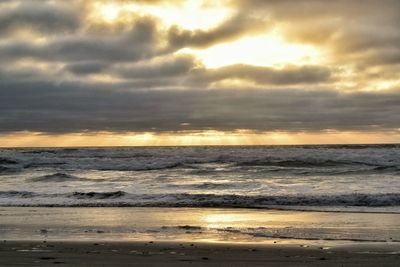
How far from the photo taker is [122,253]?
8.95 meters

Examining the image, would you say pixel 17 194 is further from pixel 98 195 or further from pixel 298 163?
pixel 298 163

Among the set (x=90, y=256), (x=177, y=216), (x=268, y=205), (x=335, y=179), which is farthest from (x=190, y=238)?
(x=335, y=179)

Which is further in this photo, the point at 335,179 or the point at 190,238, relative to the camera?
the point at 335,179

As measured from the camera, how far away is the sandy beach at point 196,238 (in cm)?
838

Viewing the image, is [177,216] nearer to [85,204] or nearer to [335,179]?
[85,204]

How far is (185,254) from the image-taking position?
888 cm

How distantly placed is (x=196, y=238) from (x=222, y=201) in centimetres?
714

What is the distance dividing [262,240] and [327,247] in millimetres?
1404

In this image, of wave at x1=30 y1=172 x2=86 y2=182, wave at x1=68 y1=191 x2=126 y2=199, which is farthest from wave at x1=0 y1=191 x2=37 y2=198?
wave at x1=30 y1=172 x2=86 y2=182

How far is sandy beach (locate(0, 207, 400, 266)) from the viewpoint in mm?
8383

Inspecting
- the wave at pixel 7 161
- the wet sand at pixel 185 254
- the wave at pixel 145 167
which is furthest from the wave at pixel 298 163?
the wet sand at pixel 185 254

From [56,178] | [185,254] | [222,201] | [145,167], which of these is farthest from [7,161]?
[185,254]

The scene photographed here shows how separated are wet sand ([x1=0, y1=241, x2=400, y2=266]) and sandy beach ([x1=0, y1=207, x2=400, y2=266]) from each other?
2 cm

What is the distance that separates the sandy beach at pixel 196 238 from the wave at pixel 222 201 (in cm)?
171
